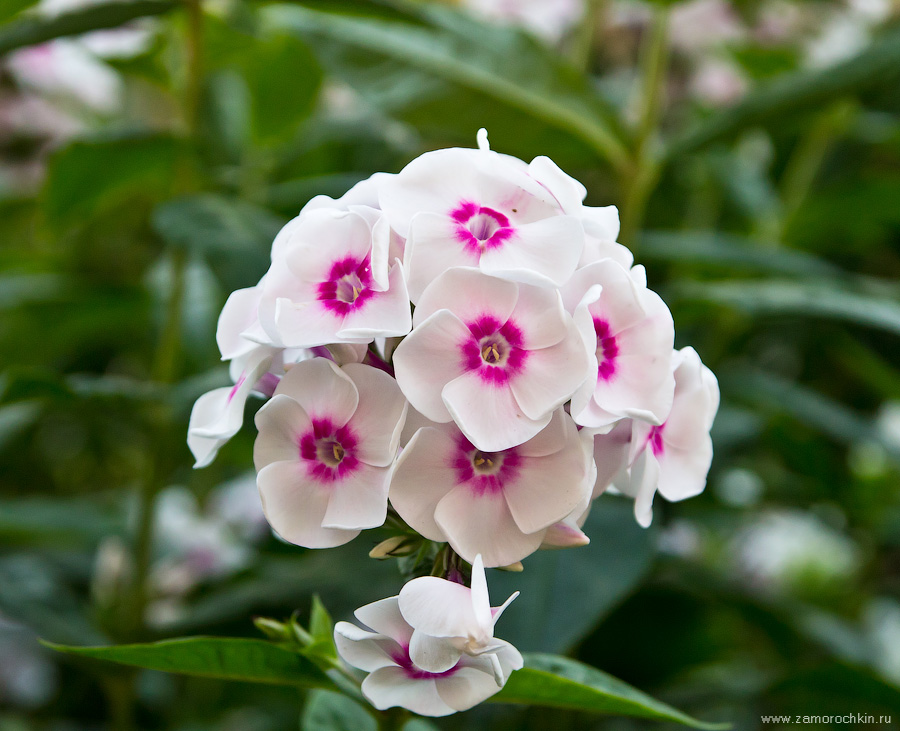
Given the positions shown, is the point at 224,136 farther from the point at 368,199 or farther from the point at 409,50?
the point at 368,199

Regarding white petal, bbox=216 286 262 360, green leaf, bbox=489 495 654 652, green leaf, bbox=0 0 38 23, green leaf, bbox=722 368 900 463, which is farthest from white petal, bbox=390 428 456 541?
green leaf, bbox=722 368 900 463

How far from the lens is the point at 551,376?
1.08 feet

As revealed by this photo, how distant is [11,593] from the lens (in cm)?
69

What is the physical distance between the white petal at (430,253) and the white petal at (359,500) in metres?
0.07

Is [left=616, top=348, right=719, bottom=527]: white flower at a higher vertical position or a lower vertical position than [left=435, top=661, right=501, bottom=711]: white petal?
higher

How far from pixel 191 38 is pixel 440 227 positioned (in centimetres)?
54

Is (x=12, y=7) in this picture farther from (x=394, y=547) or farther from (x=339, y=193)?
(x=394, y=547)

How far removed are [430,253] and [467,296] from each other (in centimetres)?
3

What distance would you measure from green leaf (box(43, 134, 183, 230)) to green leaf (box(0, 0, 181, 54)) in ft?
0.32

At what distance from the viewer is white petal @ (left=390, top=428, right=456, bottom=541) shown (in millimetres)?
336

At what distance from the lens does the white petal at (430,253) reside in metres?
0.34

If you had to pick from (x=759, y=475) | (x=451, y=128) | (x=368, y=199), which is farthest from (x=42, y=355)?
(x=759, y=475)

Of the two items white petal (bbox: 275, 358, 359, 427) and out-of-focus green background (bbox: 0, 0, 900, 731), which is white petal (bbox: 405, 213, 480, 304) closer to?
white petal (bbox: 275, 358, 359, 427)

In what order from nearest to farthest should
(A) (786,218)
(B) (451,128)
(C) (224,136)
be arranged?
(B) (451,128)
(C) (224,136)
(A) (786,218)
